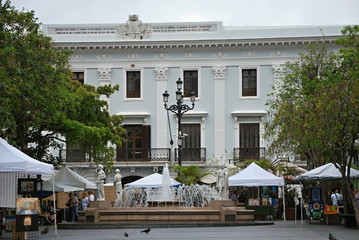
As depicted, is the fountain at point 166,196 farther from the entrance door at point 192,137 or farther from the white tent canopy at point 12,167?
the entrance door at point 192,137

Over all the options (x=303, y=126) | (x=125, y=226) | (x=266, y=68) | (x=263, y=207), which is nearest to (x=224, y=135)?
(x=266, y=68)

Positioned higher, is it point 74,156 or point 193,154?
point 193,154

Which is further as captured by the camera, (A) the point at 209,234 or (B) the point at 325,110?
(B) the point at 325,110

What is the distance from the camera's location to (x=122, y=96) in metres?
41.1

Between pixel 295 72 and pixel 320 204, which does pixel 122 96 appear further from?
pixel 320 204

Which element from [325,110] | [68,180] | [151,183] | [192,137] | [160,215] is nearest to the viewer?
[325,110]

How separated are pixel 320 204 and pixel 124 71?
18586mm

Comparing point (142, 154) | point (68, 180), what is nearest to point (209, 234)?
point (68, 180)

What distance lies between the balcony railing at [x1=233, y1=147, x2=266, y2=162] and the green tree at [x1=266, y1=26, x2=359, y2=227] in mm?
5306

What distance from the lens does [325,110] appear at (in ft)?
72.4

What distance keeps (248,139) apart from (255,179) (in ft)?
46.7

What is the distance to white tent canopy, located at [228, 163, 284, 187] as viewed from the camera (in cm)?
2619

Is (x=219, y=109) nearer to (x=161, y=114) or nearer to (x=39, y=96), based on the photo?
(x=161, y=114)

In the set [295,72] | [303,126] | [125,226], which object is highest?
[295,72]
